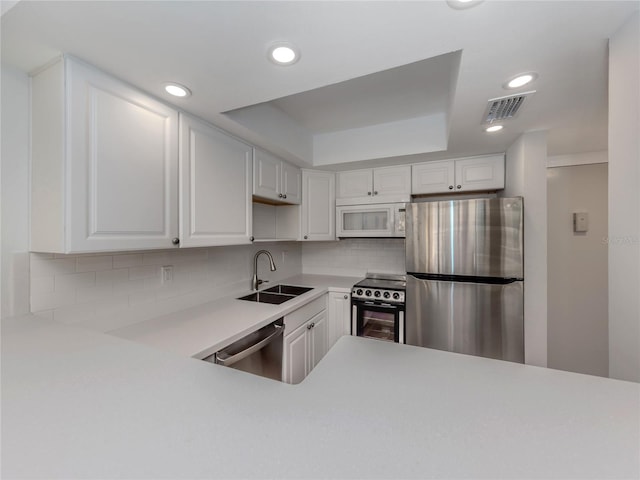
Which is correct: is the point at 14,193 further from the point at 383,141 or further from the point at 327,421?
the point at 383,141

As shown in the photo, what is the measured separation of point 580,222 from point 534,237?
0.96 metres

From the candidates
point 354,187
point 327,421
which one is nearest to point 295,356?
point 327,421

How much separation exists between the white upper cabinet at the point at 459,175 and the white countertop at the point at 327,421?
1982 mm

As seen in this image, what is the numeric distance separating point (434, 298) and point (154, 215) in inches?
75.7

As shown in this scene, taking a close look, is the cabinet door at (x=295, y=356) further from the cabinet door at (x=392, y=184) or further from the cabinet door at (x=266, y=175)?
the cabinet door at (x=392, y=184)

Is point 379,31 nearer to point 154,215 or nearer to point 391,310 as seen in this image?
point 154,215

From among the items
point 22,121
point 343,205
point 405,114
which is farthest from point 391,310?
point 22,121

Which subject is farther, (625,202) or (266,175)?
(266,175)

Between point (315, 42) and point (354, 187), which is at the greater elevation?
point (315, 42)

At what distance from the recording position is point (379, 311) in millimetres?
2262

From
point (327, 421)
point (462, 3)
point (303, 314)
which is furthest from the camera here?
point (303, 314)

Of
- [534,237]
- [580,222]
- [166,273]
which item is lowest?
[166,273]

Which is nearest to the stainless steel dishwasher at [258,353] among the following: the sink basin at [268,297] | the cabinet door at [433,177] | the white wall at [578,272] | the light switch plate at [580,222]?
the sink basin at [268,297]

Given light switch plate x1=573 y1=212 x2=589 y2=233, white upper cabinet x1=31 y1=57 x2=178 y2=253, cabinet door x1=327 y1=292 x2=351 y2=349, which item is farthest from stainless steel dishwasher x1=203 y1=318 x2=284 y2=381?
light switch plate x1=573 y1=212 x2=589 y2=233
